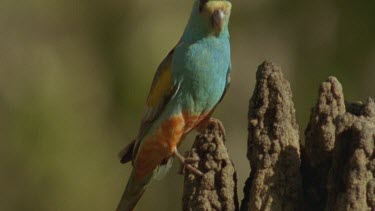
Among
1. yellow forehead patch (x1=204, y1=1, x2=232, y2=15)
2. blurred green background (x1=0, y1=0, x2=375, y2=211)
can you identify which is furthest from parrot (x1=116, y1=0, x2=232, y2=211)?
blurred green background (x1=0, y1=0, x2=375, y2=211)

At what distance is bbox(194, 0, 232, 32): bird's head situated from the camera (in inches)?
285

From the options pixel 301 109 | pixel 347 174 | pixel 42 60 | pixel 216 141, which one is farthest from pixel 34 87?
pixel 347 174

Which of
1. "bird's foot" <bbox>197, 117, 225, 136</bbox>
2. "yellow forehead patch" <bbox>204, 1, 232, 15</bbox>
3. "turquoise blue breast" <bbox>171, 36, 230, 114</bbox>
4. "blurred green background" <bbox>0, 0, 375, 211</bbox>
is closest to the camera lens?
"bird's foot" <bbox>197, 117, 225, 136</bbox>

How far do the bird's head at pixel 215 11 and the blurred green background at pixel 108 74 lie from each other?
2.49 m

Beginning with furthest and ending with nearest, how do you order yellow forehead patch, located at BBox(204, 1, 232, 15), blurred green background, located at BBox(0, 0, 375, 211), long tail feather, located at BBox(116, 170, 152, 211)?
blurred green background, located at BBox(0, 0, 375, 211), long tail feather, located at BBox(116, 170, 152, 211), yellow forehead patch, located at BBox(204, 1, 232, 15)

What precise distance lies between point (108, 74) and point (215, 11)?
2.99 m

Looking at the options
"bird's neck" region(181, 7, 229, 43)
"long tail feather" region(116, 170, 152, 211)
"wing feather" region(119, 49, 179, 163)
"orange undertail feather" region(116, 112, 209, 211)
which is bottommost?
"long tail feather" region(116, 170, 152, 211)

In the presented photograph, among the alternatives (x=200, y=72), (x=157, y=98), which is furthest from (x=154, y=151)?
(x=200, y=72)

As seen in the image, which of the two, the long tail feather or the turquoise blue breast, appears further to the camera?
the long tail feather

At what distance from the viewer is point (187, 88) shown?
745 centimetres

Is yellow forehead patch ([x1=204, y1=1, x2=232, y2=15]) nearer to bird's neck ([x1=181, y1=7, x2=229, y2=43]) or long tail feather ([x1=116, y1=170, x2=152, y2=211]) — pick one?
bird's neck ([x1=181, y1=7, x2=229, y2=43])

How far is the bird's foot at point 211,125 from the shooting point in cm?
646

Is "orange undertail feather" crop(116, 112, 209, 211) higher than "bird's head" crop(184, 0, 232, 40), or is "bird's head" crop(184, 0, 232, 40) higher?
"bird's head" crop(184, 0, 232, 40)

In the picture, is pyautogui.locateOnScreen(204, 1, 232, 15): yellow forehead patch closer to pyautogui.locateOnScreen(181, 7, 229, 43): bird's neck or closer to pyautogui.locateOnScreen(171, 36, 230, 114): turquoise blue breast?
pyautogui.locateOnScreen(181, 7, 229, 43): bird's neck
